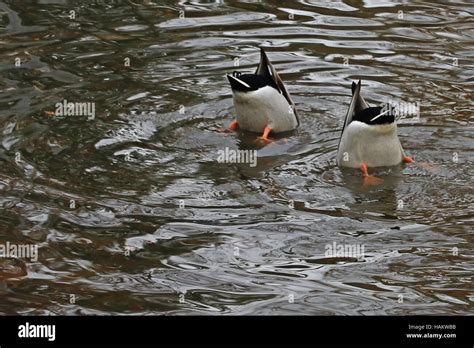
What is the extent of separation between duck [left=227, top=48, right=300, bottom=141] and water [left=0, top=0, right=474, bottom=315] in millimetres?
182

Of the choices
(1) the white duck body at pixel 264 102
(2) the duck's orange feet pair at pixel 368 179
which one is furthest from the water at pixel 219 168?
(1) the white duck body at pixel 264 102

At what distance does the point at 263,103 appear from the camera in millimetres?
12031

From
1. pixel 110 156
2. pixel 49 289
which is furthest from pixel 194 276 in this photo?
pixel 110 156

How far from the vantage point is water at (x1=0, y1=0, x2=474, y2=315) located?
828 cm

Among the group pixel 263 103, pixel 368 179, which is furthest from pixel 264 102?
pixel 368 179

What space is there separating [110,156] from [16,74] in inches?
117

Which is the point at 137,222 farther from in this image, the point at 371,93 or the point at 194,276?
the point at 371,93

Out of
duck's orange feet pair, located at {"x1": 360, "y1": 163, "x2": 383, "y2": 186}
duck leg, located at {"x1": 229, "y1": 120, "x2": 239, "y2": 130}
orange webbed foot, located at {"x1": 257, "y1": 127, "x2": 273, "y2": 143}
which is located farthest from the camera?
duck leg, located at {"x1": 229, "y1": 120, "x2": 239, "y2": 130}

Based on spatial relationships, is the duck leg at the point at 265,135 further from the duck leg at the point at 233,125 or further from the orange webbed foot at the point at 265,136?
the duck leg at the point at 233,125

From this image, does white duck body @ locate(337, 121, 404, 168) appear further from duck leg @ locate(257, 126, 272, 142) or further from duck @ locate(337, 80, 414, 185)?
duck leg @ locate(257, 126, 272, 142)

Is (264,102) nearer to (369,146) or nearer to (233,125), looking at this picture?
(233,125)

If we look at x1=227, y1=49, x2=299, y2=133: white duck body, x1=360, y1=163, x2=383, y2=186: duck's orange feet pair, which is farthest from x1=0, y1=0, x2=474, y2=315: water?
x1=227, y1=49, x2=299, y2=133: white duck body

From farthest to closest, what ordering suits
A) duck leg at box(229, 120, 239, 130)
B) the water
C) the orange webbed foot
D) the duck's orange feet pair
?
1. duck leg at box(229, 120, 239, 130)
2. the orange webbed foot
3. the duck's orange feet pair
4. the water

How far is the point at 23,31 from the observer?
15023 millimetres
